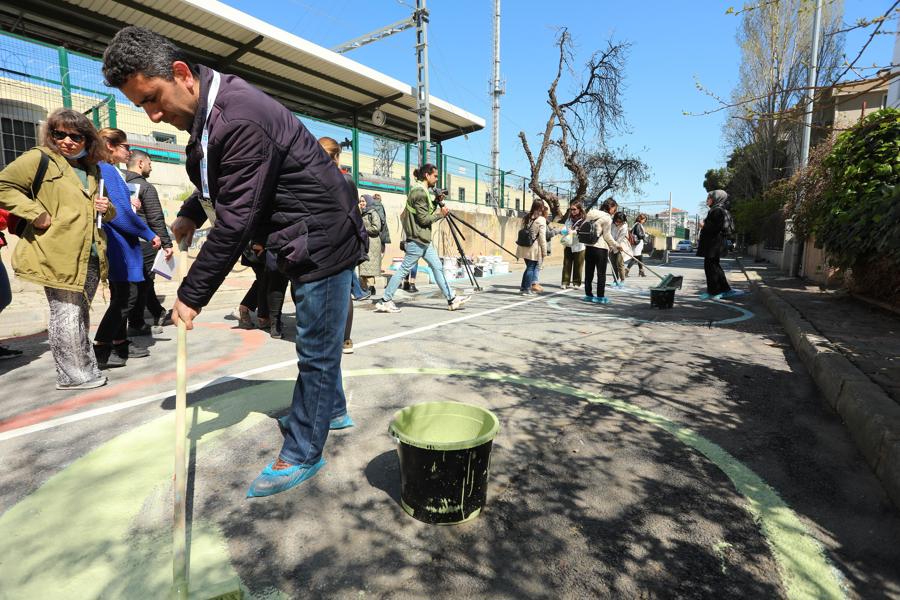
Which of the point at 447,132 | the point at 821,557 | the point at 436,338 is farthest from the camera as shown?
the point at 447,132

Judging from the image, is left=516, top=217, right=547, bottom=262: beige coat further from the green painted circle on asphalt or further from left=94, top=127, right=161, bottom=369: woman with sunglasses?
the green painted circle on asphalt

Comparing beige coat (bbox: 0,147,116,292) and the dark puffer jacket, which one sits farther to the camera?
beige coat (bbox: 0,147,116,292)

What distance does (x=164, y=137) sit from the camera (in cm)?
963

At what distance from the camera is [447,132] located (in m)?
20.6

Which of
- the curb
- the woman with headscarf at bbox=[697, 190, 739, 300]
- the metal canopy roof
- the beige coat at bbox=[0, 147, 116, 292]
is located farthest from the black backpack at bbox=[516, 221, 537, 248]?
the metal canopy roof

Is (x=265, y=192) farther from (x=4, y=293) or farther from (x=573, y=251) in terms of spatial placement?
(x=573, y=251)

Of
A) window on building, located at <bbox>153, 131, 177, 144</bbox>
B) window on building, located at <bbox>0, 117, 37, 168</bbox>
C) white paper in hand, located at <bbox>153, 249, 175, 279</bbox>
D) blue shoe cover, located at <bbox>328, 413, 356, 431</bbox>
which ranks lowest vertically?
blue shoe cover, located at <bbox>328, 413, 356, 431</bbox>

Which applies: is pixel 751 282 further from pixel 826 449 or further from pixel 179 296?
pixel 179 296

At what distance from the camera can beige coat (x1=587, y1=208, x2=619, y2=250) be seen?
313 inches

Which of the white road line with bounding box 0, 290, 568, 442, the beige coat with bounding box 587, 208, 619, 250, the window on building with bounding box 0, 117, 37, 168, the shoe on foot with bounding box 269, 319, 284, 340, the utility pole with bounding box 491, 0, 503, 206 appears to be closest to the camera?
the white road line with bounding box 0, 290, 568, 442

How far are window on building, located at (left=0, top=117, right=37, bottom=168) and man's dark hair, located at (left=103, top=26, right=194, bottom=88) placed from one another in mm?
8324

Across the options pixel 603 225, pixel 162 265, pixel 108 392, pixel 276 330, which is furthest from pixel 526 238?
pixel 108 392

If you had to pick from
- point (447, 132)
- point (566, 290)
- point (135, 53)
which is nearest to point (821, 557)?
point (135, 53)

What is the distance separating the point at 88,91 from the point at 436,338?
23.7 feet
